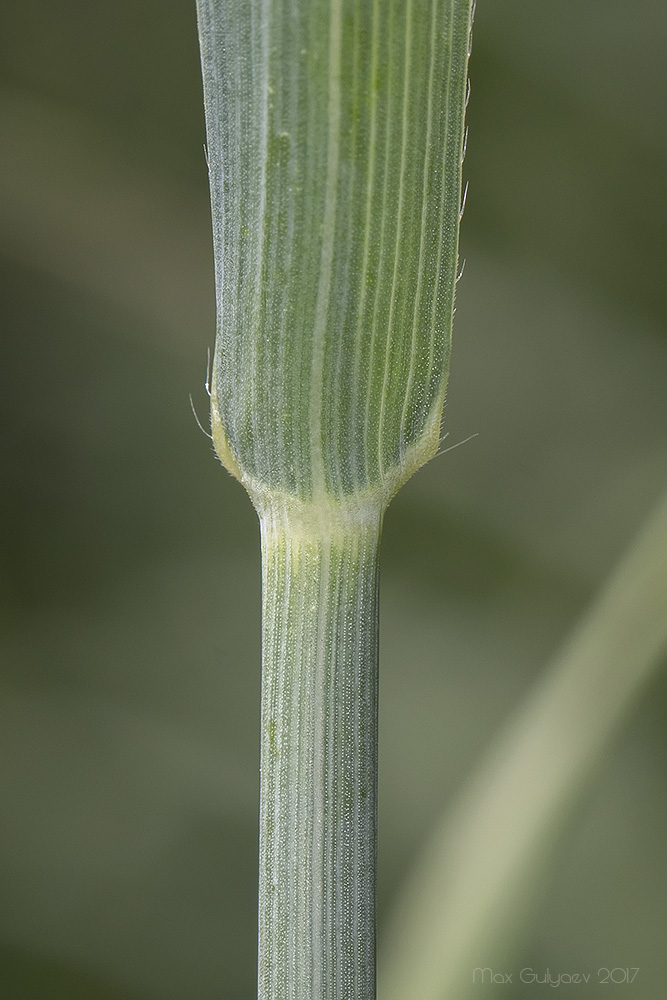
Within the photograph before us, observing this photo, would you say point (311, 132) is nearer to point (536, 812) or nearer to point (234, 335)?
point (234, 335)

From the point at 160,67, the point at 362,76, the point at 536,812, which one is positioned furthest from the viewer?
the point at 160,67

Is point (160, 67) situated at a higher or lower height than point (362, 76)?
higher

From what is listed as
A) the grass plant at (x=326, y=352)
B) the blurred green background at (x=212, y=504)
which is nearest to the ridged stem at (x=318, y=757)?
the grass plant at (x=326, y=352)

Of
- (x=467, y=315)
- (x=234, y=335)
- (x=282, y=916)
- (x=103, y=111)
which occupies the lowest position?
(x=282, y=916)

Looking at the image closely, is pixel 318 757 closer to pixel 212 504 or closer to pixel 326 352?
pixel 326 352

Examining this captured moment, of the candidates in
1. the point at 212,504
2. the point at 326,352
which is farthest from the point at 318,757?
the point at 212,504

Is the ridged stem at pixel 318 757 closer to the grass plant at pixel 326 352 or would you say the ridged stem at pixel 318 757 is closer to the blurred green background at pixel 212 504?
the grass plant at pixel 326 352

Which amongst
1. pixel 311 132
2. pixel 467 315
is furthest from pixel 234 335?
pixel 467 315
